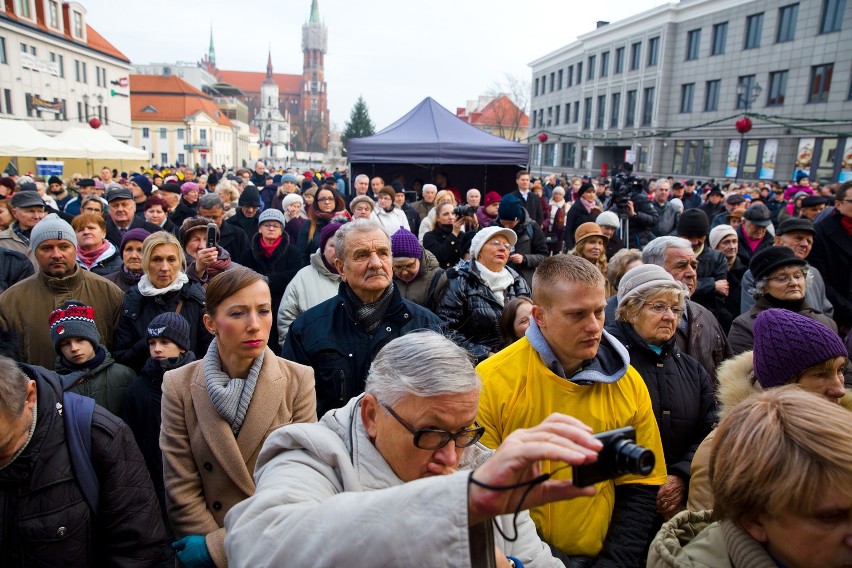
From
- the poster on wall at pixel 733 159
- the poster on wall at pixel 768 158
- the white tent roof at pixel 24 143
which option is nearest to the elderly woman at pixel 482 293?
the white tent roof at pixel 24 143

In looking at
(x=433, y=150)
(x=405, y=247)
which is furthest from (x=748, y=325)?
(x=433, y=150)

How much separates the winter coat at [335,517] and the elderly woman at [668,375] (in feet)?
6.16

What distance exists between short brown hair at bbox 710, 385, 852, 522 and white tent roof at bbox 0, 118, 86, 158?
1827cm

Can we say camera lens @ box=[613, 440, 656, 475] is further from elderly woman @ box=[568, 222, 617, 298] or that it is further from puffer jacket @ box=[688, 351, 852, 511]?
elderly woman @ box=[568, 222, 617, 298]

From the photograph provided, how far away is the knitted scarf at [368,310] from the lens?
9.98ft

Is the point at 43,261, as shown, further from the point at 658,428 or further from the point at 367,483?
the point at 658,428

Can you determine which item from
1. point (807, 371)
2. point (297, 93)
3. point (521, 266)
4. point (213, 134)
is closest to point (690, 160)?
point (521, 266)

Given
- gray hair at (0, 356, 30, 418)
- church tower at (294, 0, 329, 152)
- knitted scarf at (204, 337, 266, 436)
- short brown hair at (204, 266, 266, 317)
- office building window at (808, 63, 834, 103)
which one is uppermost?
church tower at (294, 0, 329, 152)

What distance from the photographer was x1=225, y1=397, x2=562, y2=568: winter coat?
0.98 m

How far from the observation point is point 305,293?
4117 mm

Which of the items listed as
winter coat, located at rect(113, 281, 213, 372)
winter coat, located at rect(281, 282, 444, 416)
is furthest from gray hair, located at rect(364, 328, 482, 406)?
winter coat, located at rect(113, 281, 213, 372)

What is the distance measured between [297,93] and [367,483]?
143 meters

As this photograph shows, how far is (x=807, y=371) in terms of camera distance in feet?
7.79

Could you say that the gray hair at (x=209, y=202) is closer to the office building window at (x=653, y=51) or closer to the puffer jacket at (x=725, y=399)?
the puffer jacket at (x=725, y=399)
